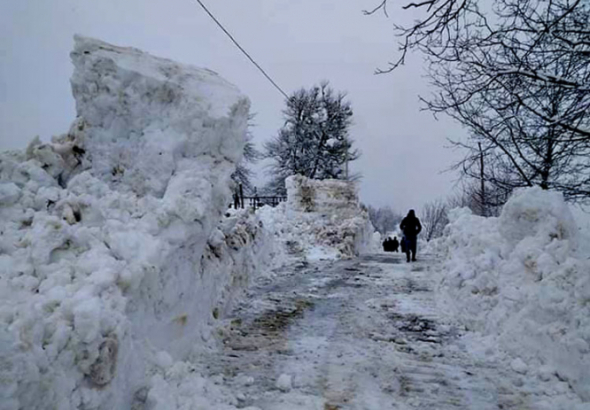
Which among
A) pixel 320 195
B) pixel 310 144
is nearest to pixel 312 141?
pixel 310 144

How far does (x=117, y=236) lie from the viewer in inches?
147

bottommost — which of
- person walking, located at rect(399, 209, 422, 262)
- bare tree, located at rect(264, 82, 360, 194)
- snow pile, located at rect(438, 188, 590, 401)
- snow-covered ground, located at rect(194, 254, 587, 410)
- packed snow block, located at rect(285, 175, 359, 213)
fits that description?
snow-covered ground, located at rect(194, 254, 587, 410)

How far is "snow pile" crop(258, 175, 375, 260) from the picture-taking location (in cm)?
1657

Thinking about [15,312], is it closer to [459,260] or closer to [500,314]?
[500,314]

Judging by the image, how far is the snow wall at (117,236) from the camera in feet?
8.51

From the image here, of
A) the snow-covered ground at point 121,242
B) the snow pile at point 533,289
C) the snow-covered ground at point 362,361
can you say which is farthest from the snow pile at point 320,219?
the snow-covered ground at point 121,242

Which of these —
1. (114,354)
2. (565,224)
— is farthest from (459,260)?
(114,354)

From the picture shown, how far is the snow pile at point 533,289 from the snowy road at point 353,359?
1.14 feet

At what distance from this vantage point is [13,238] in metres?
3.29

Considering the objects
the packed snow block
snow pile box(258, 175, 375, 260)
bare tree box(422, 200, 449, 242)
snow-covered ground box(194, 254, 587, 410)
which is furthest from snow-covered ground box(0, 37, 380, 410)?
bare tree box(422, 200, 449, 242)

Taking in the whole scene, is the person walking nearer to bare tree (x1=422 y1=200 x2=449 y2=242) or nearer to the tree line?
the tree line

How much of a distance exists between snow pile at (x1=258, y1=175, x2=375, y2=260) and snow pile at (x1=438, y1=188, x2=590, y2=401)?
30.0 feet

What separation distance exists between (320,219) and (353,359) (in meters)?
15.5

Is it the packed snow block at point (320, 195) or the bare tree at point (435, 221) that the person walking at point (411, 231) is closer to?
the packed snow block at point (320, 195)
